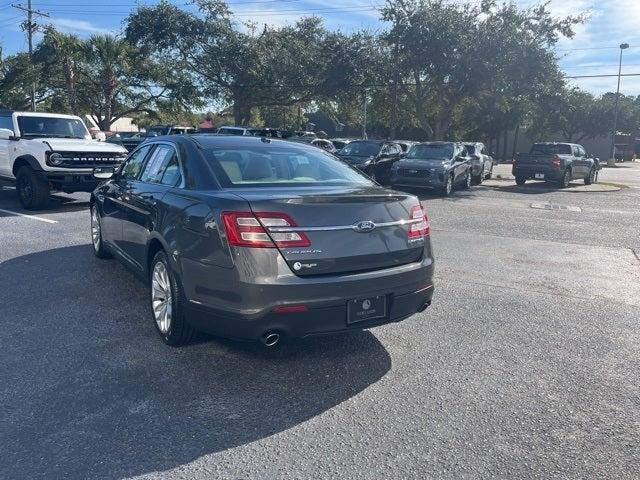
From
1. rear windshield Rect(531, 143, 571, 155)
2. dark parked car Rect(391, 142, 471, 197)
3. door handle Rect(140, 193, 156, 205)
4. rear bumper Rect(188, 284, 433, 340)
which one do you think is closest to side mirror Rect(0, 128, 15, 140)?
door handle Rect(140, 193, 156, 205)

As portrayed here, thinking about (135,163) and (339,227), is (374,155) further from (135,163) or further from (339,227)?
(339,227)

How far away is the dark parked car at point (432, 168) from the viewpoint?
1673cm

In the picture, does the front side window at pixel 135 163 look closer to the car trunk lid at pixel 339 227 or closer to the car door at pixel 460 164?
the car trunk lid at pixel 339 227

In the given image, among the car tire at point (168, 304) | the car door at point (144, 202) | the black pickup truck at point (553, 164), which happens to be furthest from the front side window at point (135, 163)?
the black pickup truck at point (553, 164)

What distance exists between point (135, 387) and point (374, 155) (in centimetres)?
1562

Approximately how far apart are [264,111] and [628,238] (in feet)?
134

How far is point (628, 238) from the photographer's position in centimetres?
1057

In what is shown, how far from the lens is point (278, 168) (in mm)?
4770

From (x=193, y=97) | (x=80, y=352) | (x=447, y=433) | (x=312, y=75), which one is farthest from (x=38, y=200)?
(x=193, y=97)

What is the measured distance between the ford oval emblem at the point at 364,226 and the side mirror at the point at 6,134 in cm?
1031

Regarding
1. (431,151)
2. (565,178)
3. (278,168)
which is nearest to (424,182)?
(431,151)

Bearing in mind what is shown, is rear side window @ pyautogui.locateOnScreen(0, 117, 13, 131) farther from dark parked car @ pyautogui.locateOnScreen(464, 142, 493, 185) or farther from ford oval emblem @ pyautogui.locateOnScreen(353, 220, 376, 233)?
dark parked car @ pyautogui.locateOnScreen(464, 142, 493, 185)

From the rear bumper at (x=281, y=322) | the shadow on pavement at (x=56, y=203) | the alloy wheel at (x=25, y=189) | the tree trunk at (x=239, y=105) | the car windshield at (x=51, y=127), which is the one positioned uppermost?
the tree trunk at (x=239, y=105)

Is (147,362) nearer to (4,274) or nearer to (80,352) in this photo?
(80,352)
